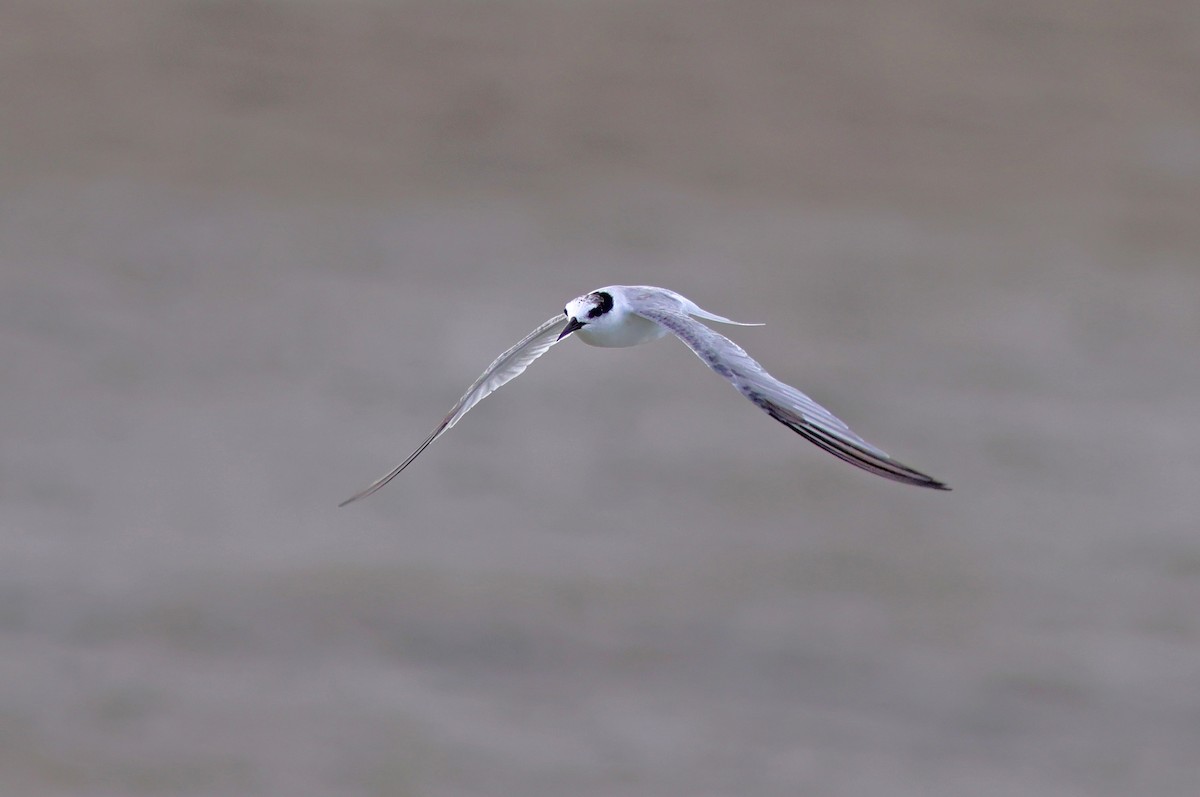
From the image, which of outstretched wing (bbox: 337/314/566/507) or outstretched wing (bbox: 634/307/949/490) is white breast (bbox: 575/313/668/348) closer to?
outstretched wing (bbox: 634/307/949/490)

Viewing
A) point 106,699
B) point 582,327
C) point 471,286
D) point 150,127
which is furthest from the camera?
point 150,127

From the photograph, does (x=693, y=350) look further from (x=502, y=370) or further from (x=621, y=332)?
(x=502, y=370)

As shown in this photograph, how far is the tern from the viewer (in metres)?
4.66

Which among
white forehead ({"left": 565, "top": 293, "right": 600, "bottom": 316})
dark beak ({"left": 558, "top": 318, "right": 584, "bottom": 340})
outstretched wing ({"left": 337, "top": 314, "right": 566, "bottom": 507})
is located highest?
outstretched wing ({"left": 337, "top": 314, "right": 566, "bottom": 507})

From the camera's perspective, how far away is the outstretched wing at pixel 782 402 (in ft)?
14.7

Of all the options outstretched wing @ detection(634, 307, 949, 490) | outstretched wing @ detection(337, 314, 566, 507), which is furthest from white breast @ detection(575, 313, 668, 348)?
outstretched wing @ detection(337, 314, 566, 507)

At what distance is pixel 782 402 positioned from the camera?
502 cm

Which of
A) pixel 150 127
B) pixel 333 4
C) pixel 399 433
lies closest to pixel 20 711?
pixel 399 433

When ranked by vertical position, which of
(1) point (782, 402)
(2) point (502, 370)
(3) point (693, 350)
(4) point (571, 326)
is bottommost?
(1) point (782, 402)

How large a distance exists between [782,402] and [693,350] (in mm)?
528

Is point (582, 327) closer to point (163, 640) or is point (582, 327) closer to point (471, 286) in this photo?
point (163, 640)

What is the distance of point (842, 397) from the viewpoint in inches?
666

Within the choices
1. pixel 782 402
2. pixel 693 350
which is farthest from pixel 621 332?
pixel 782 402

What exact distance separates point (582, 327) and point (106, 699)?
1090 cm
